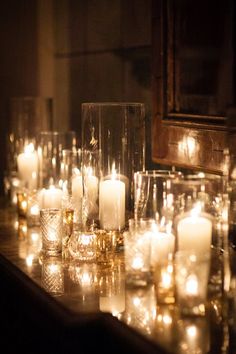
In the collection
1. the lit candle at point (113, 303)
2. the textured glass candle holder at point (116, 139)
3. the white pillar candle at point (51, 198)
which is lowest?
the lit candle at point (113, 303)

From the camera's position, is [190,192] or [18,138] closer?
[190,192]

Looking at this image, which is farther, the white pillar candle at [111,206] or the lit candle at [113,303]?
the white pillar candle at [111,206]

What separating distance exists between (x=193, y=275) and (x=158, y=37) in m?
0.97

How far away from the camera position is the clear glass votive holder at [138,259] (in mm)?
1628

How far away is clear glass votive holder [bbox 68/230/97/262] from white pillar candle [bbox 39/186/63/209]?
0.40 metres

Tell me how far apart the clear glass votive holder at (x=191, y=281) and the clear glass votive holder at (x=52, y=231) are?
534 mm

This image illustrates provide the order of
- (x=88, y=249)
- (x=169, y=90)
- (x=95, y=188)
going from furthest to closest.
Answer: (x=169, y=90) < (x=95, y=188) < (x=88, y=249)

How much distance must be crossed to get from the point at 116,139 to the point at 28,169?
2.24 feet

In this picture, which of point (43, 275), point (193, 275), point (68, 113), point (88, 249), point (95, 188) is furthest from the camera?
point (68, 113)

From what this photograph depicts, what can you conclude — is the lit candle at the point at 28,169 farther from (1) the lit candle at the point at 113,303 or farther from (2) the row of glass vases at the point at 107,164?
(1) the lit candle at the point at 113,303

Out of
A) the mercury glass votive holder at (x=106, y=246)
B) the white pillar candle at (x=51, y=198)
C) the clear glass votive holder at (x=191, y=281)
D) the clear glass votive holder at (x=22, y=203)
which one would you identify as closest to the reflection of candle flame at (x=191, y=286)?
the clear glass votive holder at (x=191, y=281)

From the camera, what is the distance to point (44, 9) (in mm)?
3246

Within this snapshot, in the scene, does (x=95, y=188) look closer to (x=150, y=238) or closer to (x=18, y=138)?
(x=150, y=238)

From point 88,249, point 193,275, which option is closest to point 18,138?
point 88,249
